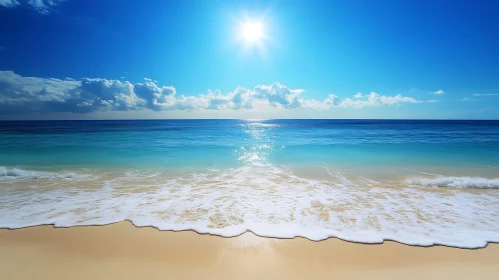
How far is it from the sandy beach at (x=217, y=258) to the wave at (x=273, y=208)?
0.30 m

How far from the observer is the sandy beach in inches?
130

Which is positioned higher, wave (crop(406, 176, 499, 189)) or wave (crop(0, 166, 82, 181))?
wave (crop(406, 176, 499, 189))

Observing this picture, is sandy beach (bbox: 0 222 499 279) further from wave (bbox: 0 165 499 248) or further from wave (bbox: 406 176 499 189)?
wave (bbox: 406 176 499 189)

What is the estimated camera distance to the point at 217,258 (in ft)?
12.0

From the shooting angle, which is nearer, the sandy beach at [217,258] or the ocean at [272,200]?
the sandy beach at [217,258]

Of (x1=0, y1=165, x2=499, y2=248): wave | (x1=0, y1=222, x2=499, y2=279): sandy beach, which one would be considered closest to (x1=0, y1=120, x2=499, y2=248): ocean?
(x1=0, y1=165, x2=499, y2=248): wave

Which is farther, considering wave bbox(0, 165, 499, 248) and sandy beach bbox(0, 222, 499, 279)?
wave bbox(0, 165, 499, 248)

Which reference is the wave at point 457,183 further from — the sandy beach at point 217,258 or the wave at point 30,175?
the wave at point 30,175

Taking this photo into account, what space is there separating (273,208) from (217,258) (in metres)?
2.47

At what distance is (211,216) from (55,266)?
2.89m

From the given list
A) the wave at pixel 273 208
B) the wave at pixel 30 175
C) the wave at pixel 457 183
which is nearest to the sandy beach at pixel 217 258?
the wave at pixel 273 208

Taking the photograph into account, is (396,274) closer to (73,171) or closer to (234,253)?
(234,253)

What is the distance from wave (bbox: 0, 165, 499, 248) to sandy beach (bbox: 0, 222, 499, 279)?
30 cm

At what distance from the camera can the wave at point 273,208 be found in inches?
180
